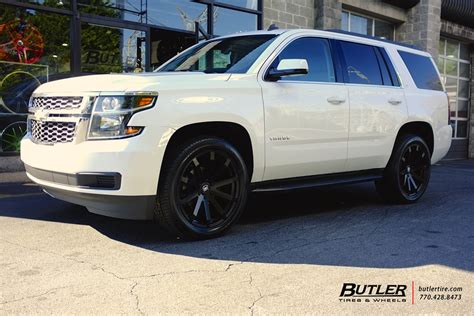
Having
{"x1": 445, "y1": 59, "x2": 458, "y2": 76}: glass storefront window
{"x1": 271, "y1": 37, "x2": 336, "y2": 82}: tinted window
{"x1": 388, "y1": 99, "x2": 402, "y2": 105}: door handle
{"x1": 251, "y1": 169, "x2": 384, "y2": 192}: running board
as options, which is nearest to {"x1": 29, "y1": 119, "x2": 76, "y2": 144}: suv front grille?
{"x1": 251, "y1": 169, "x2": 384, "y2": 192}: running board

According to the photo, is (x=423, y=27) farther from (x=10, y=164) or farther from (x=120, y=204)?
(x=120, y=204)

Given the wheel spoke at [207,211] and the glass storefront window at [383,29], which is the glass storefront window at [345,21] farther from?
the wheel spoke at [207,211]

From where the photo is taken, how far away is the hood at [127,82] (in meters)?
3.90

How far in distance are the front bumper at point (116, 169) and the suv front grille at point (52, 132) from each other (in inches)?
2.9

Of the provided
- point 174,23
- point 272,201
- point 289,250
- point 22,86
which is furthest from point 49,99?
point 174,23

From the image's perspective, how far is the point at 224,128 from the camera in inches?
176

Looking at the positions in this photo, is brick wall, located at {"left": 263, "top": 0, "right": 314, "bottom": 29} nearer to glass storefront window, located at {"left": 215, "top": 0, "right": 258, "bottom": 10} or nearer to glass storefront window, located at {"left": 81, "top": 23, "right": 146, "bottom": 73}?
glass storefront window, located at {"left": 215, "top": 0, "right": 258, "bottom": 10}

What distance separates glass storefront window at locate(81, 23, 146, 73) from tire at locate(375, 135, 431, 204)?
18.0 ft

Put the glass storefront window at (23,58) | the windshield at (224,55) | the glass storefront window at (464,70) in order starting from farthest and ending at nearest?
the glass storefront window at (464,70)
the glass storefront window at (23,58)
the windshield at (224,55)

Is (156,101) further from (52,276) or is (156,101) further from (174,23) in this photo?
(174,23)

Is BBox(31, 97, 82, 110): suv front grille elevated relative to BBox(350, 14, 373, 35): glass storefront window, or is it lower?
lower

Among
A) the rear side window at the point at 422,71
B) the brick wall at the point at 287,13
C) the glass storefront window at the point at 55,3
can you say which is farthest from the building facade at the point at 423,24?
the rear side window at the point at 422,71

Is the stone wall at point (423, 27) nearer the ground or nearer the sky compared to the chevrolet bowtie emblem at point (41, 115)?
nearer the sky

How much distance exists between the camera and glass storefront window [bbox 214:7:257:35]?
37.7ft
